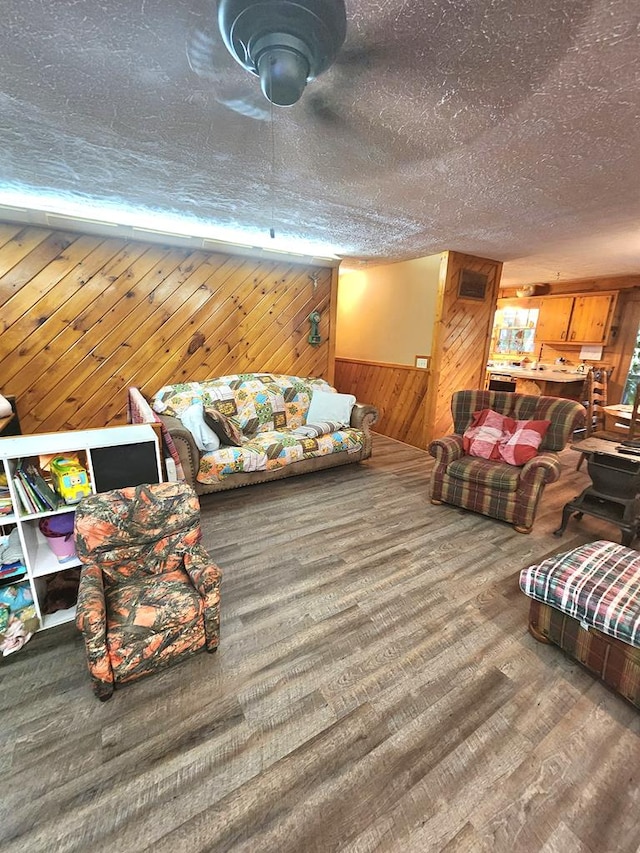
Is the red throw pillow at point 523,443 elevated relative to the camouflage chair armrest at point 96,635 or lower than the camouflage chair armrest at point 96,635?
elevated

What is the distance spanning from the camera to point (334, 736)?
1.32 metres

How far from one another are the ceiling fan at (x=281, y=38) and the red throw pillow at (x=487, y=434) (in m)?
2.67

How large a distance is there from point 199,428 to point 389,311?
128 inches

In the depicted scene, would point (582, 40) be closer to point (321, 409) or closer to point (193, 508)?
point (193, 508)

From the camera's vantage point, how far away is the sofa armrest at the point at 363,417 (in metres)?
3.87

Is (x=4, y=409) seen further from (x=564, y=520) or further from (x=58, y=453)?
(x=564, y=520)

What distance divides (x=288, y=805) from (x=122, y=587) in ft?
3.44

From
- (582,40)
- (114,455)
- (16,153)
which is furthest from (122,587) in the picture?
(582,40)

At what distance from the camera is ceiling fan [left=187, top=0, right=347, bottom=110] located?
36.6 inches

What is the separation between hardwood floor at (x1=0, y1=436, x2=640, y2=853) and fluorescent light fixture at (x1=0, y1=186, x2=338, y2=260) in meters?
2.94

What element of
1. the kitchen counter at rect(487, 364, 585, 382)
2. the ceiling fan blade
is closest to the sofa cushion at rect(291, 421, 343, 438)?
the ceiling fan blade

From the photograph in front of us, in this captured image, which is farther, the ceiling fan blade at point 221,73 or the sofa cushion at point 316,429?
the sofa cushion at point 316,429

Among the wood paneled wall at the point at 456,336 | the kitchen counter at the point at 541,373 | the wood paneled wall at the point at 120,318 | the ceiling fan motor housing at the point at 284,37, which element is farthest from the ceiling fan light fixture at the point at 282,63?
the kitchen counter at the point at 541,373

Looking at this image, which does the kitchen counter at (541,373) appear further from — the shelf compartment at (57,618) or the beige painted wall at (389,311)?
the shelf compartment at (57,618)
